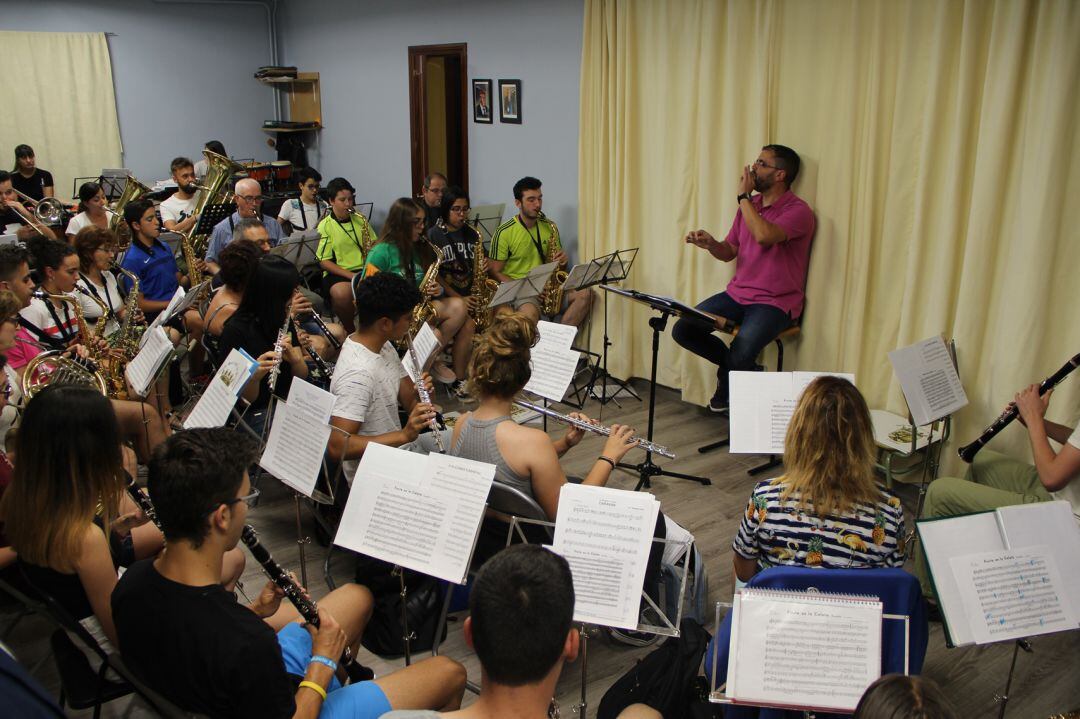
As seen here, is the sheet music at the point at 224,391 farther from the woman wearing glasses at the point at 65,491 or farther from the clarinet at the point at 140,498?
the woman wearing glasses at the point at 65,491

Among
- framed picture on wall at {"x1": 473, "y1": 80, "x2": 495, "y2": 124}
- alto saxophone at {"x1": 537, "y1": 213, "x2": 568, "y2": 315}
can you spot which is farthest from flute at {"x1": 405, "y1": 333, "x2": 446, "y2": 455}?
framed picture on wall at {"x1": 473, "y1": 80, "x2": 495, "y2": 124}

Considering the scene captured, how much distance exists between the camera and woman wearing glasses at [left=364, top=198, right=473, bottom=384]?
560cm

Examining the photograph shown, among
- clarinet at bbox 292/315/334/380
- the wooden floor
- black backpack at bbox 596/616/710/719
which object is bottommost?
the wooden floor

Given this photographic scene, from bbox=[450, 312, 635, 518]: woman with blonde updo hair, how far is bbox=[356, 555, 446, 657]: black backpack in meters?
0.51

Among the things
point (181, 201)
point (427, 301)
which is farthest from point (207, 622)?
point (181, 201)

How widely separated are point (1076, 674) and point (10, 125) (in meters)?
11.0

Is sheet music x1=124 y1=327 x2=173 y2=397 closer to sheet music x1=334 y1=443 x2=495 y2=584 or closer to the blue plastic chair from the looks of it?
sheet music x1=334 y1=443 x2=495 y2=584

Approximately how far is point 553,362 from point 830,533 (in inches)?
63.8

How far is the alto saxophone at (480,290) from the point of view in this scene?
6039mm

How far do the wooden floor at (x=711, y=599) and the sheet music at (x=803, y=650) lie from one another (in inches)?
44.1

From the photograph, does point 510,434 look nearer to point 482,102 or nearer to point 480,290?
point 480,290

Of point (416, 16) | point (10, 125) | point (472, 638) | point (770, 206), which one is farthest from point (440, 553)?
point (10, 125)

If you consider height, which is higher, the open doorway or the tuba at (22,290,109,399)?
the open doorway

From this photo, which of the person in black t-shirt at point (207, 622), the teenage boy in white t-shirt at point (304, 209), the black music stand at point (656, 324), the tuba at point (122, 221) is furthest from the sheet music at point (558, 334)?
the teenage boy in white t-shirt at point (304, 209)
